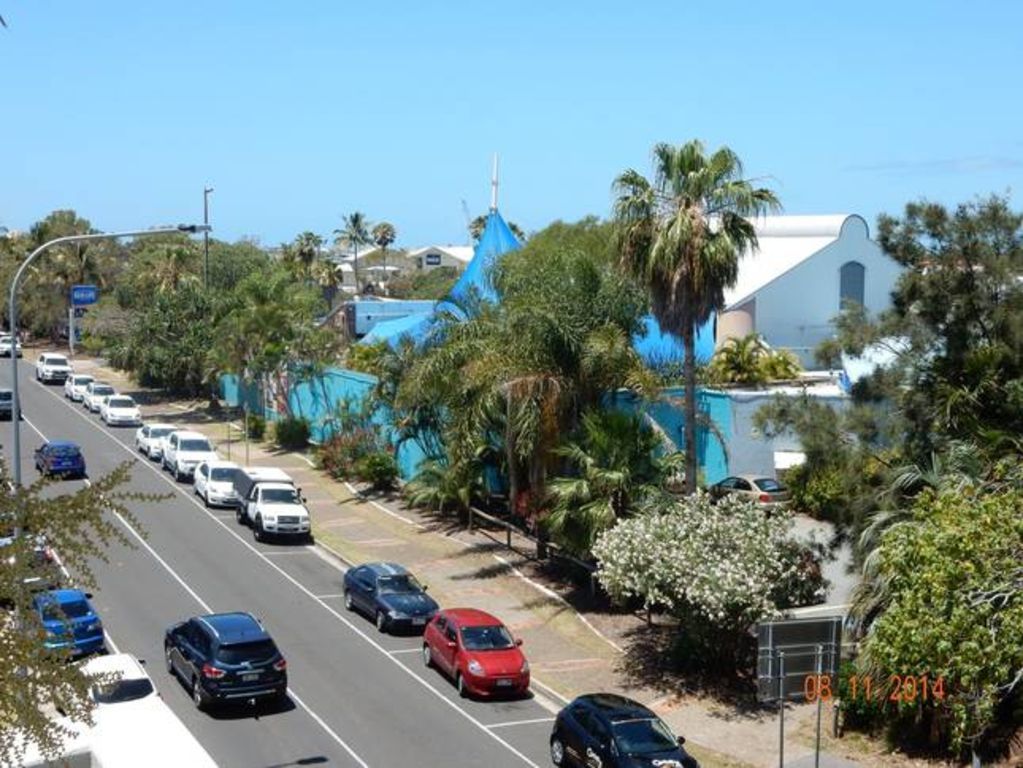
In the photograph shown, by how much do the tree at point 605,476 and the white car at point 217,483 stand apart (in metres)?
16.1

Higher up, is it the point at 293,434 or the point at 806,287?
the point at 806,287

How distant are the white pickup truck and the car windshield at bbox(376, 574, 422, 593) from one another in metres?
8.39

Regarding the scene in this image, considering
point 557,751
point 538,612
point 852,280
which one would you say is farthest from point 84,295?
point 557,751

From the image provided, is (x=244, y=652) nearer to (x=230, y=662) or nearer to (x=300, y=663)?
(x=230, y=662)

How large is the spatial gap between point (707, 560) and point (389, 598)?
327 inches

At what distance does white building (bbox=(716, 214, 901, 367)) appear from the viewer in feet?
186

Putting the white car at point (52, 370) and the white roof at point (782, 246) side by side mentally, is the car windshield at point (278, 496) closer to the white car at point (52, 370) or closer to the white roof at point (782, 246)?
the white roof at point (782, 246)

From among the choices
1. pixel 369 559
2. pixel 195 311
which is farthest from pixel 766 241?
pixel 369 559

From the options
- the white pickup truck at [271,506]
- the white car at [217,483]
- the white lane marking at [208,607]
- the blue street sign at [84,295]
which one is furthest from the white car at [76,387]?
the white pickup truck at [271,506]

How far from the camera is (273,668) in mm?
23500

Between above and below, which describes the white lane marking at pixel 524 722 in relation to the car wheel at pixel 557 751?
below

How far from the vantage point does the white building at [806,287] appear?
56719 millimetres

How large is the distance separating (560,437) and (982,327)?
10541 millimetres

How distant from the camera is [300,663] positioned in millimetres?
26906
